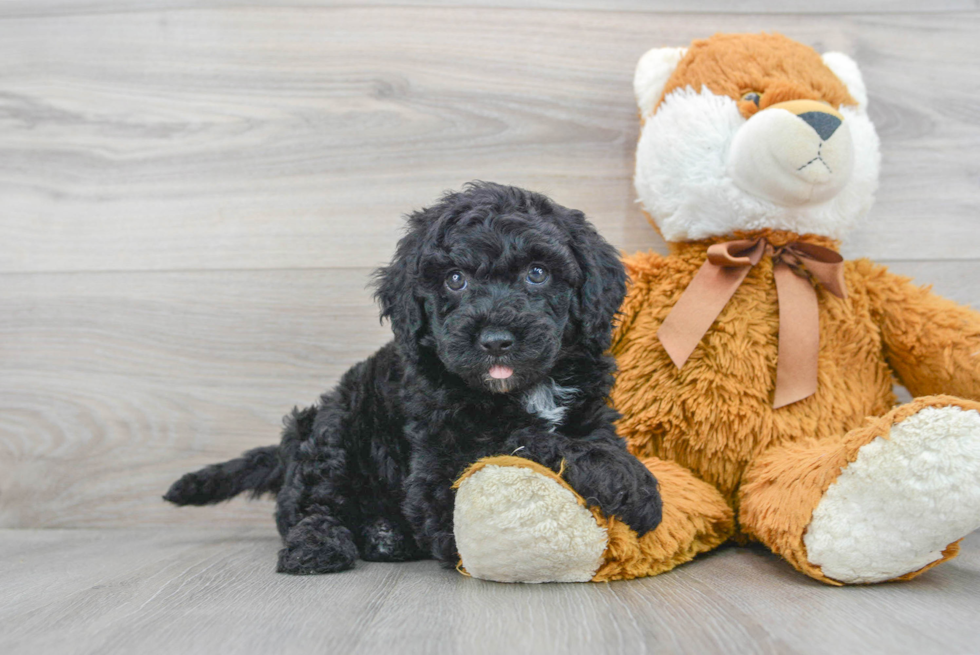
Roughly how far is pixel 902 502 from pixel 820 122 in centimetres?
71

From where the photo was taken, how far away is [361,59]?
6.26 feet

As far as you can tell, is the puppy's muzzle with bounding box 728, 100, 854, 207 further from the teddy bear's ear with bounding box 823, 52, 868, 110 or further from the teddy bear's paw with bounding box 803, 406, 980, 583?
the teddy bear's paw with bounding box 803, 406, 980, 583

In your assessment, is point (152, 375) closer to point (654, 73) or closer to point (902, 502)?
point (654, 73)

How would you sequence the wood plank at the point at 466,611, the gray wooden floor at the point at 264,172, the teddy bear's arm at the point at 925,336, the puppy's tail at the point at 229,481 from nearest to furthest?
the wood plank at the point at 466,611 < the teddy bear's arm at the point at 925,336 < the puppy's tail at the point at 229,481 < the gray wooden floor at the point at 264,172

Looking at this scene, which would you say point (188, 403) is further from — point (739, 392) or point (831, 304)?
point (831, 304)

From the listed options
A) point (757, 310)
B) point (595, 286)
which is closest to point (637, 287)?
point (757, 310)

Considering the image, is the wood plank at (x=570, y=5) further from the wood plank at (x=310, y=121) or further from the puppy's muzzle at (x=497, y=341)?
the puppy's muzzle at (x=497, y=341)

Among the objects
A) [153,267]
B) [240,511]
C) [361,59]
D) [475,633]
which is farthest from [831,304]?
[153,267]

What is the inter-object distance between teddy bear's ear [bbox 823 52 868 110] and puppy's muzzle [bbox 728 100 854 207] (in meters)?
0.21

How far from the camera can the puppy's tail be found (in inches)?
61.5

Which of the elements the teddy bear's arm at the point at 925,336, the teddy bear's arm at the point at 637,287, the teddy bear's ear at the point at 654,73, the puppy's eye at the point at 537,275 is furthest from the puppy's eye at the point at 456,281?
the teddy bear's arm at the point at 925,336

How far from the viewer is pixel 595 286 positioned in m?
1.26

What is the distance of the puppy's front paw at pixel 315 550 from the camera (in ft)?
4.39

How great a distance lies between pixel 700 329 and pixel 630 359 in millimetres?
148
